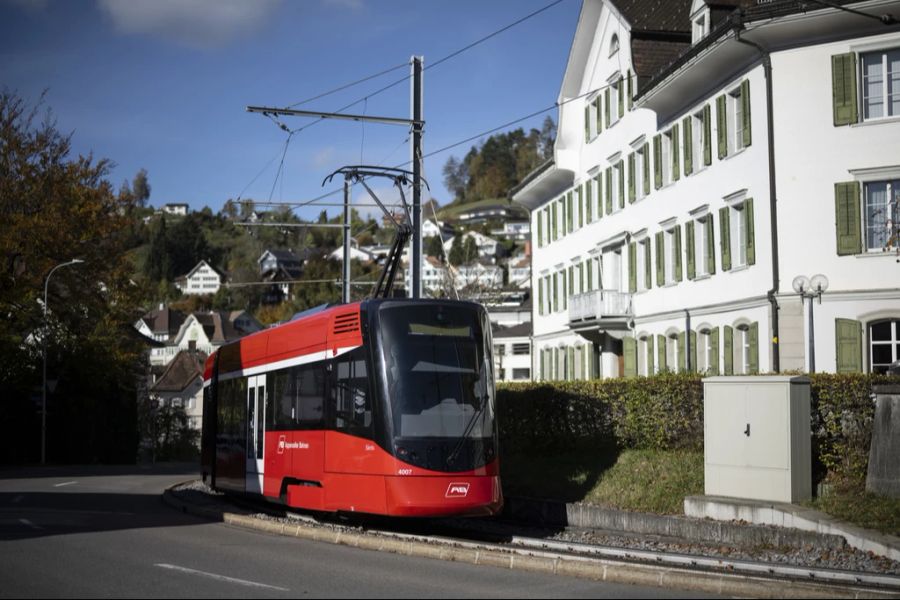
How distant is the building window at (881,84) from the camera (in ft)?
98.2

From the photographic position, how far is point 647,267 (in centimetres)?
4100

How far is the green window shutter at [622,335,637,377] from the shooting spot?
42.1 m

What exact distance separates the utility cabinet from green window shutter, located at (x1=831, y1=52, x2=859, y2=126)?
13000 millimetres

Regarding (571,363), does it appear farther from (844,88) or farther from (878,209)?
(844,88)

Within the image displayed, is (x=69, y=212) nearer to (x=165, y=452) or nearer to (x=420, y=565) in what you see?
(x=165, y=452)

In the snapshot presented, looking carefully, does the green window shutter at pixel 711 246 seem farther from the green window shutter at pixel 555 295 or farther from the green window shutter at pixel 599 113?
the green window shutter at pixel 555 295

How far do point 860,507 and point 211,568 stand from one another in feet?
30.4

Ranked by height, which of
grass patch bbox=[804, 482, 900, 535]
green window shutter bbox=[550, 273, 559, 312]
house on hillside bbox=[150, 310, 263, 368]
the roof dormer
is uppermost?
the roof dormer

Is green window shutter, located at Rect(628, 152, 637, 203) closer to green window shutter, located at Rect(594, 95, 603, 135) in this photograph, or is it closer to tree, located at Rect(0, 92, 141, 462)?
green window shutter, located at Rect(594, 95, 603, 135)

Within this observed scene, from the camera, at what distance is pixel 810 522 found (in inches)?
653

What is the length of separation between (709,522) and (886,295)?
13961 millimetres

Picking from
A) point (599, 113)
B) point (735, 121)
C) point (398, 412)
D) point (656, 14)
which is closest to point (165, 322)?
point (599, 113)

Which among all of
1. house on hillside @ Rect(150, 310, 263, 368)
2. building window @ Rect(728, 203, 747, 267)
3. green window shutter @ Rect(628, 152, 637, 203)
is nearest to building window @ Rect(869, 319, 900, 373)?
building window @ Rect(728, 203, 747, 267)

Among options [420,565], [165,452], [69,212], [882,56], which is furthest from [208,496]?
[165,452]
